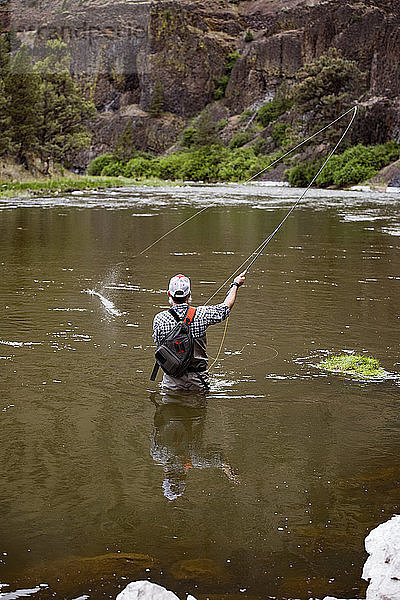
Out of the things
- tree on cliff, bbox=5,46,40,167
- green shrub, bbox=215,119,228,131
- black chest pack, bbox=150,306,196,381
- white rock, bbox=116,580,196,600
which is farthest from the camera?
green shrub, bbox=215,119,228,131

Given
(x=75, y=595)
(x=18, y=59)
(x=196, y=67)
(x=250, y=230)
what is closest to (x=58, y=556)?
(x=75, y=595)

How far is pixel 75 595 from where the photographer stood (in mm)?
3361

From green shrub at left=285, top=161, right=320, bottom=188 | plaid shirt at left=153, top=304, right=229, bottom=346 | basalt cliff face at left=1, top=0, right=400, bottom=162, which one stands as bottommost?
plaid shirt at left=153, top=304, right=229, bottom=346

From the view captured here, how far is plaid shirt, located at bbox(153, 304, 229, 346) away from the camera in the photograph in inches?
244

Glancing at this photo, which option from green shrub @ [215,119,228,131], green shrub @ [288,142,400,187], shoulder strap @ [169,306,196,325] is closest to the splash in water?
shoulder strap @ [169,306,196,325]

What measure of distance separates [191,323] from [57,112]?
58.9m

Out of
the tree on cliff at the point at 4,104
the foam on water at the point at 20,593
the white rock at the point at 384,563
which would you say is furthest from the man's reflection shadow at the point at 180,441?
the tree on cliff at the point at 4,104

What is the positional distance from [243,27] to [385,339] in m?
142

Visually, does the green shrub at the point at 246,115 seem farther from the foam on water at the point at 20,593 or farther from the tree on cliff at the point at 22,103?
the foam on water at the point at 20,593

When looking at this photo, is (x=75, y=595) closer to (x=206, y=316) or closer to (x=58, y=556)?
(x=58, y=556)

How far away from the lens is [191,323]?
622 centimetres

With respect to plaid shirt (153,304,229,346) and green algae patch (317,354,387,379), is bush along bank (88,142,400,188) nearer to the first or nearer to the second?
green algae patch (317,354,387,379)

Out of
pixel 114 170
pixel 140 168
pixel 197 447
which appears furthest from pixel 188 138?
pixel 197 447

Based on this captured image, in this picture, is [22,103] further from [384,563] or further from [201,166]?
[384,563]
